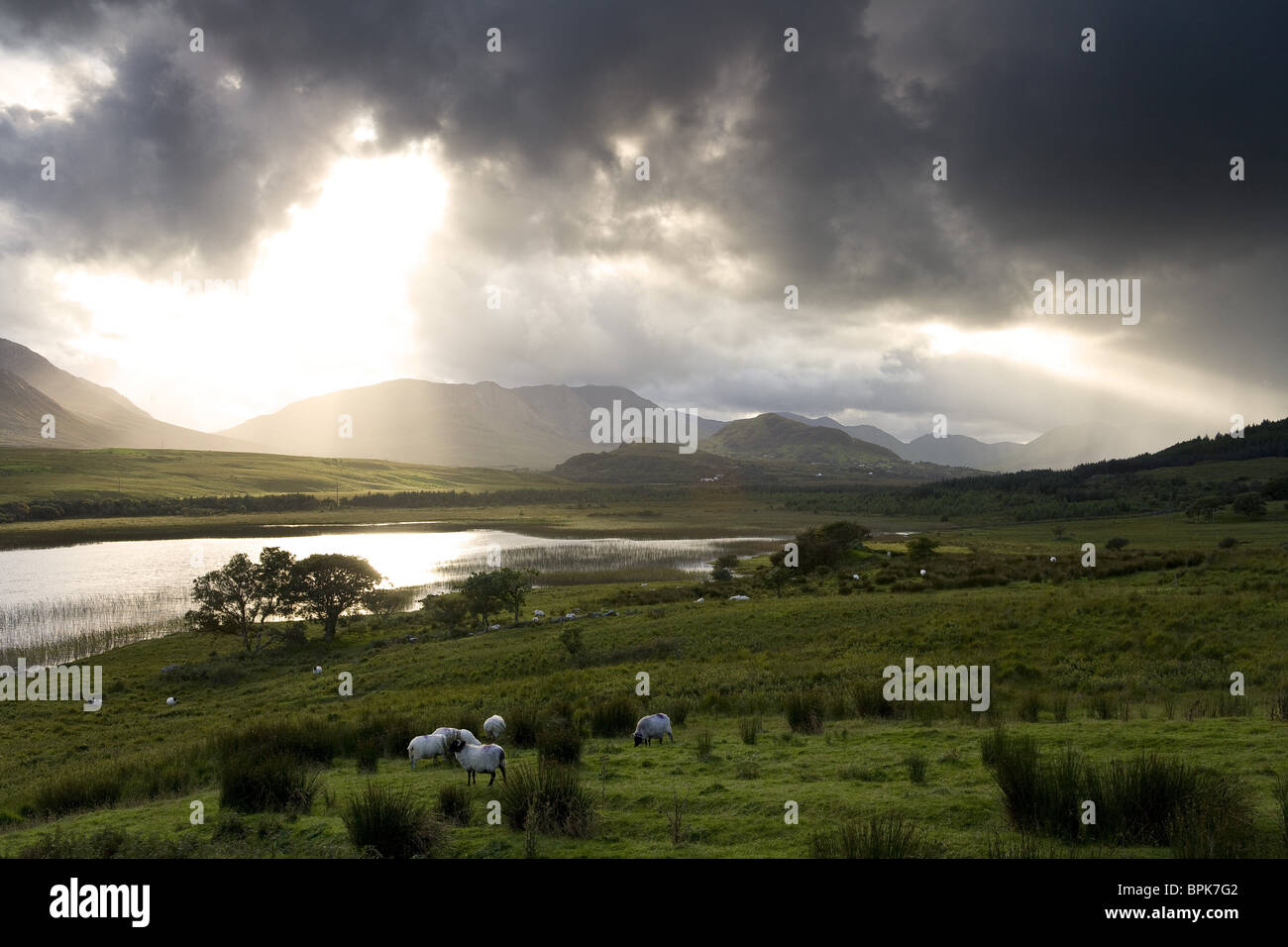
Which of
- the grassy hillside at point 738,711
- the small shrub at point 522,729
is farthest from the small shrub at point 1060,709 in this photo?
the small shrub at point 522,729

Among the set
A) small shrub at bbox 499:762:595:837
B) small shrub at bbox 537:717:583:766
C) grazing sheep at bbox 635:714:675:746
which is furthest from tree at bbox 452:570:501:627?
small shrub at bbox 499:762:595:837

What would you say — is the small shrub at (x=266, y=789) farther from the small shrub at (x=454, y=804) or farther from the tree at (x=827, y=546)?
the tree at (x=827, y=546)

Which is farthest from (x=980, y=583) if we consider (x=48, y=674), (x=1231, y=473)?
(x=1231, y=473)

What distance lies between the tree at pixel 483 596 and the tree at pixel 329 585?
27.4 ft

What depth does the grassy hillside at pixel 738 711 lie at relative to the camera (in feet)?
25.2

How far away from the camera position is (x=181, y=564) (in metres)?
69.3

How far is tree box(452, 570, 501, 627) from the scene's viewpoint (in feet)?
136

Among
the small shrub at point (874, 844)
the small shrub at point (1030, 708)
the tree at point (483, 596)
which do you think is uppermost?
the small shrub at point (874, 844)

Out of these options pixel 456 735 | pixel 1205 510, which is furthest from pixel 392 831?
pixel 1205 510

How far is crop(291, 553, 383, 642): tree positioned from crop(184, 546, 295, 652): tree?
Result: 0.83m

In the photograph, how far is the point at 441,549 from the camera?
86.0 m

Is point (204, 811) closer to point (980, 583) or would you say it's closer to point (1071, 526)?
point (980, 583)

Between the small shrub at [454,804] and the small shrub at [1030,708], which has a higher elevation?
the small shrub at [454,804]

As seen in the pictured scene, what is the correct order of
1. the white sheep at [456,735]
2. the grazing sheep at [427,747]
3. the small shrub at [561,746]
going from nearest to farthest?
the small shrub at [561,746] → the white sheep at [456,735] → the grazing sheep at [427,747]
